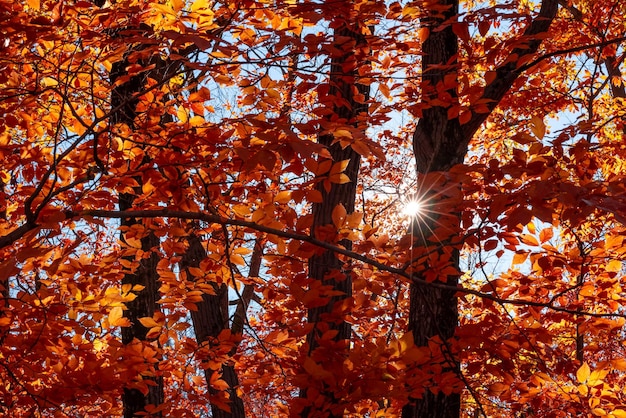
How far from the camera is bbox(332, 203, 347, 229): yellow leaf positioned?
2860mm

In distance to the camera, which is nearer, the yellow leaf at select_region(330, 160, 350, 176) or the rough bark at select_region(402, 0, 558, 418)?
the yellow leaf at select_region(330, 160, 350, 176)

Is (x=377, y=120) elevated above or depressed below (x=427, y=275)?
above

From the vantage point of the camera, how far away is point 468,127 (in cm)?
475

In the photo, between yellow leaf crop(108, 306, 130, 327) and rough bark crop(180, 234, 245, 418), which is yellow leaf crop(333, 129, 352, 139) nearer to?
yellow leaf crop(108, 306, 130, 327)

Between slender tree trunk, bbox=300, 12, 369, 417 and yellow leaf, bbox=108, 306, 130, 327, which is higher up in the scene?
slender tree trunk, bbox=300, 12, 369, 417

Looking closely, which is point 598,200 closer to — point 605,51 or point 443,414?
point 443,414

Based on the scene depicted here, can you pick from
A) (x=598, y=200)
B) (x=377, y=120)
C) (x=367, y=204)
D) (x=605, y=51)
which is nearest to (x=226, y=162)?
(x=377, y=120)

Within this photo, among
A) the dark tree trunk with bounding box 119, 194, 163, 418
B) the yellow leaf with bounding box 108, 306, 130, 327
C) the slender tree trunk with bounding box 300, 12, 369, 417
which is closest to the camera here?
the yellow leaf with bounding box 108, 306, 130, 327

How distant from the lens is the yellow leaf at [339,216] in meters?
2.86

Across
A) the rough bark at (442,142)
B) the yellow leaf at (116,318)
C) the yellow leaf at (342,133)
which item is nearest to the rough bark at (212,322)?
the rough bark at (442,142)

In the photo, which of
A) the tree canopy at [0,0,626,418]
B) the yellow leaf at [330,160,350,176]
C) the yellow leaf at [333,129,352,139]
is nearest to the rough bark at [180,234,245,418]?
the tree canopy at [0,0,626,418]

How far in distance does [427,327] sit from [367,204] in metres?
8.57

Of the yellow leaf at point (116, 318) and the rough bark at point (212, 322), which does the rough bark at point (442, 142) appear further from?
the rough bark at point (212, 322)

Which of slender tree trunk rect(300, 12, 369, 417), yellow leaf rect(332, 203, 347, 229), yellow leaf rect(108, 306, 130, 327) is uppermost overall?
slender tree trunk rect(300, 12, 369, 417)
